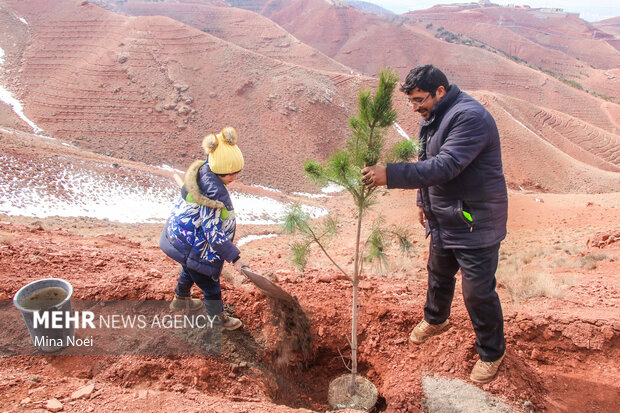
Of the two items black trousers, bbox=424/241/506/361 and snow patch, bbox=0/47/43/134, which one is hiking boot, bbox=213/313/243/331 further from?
snow patch, bbox=0/47/43/134

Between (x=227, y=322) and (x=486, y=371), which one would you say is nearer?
(x=486, y=371)

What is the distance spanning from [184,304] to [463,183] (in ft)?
8.52

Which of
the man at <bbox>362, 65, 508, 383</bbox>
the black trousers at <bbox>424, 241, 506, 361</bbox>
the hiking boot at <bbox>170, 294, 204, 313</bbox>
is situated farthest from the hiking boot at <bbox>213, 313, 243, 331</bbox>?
the man at <bbox>362, 65, 508, 383</bbox>

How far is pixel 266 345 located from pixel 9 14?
117ft

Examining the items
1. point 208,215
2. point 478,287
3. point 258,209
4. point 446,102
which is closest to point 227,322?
point 208,215

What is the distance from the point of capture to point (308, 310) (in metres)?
4.09

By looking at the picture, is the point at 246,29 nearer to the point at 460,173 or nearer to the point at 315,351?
the point at 315,351

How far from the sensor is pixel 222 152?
288 centimetres

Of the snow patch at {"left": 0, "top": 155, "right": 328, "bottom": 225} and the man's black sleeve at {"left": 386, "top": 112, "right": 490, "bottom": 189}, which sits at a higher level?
the man's black sleeve at {"left": 386, "top": 112, "right": 490, "bottom": 189}

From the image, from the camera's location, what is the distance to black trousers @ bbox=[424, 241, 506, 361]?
2779mm

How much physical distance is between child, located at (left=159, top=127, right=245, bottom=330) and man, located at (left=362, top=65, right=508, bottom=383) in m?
1.09

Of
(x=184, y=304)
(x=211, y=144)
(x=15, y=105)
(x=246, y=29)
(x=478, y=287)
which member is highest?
(x=246, y=29)

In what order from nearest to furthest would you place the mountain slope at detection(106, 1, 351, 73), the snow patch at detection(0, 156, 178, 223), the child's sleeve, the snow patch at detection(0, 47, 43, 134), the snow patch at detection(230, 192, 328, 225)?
the child's sleeve < the snow patch at detection(0, 156, 178, 223) < the snow patch at detection(230, 192, 328, 225) < the snow patch at detection(0, 47, 43, 134) < the mountain slope at detection(106, 1, 351, 73)

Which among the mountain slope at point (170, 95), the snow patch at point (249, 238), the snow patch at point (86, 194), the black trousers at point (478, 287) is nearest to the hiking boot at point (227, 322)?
the black trousers at point (478, 287)
